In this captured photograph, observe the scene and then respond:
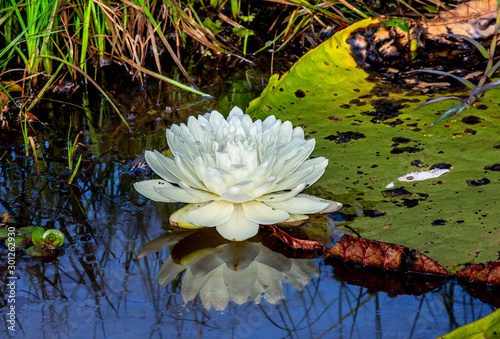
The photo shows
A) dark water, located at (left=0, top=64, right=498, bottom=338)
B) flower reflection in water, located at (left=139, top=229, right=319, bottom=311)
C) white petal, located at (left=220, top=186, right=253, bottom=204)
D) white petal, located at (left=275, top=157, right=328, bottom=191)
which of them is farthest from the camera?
white petal, located at (left=275, top=157, right=328, bottom=191)

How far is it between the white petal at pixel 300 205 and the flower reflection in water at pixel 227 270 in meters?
0.12

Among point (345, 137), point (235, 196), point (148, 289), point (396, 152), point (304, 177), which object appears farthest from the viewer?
point (345, 137)

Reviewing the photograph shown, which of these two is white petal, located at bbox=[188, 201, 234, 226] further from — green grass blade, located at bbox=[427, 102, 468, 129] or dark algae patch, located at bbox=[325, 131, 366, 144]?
green grass blade, located at bbox=[427, 102, 468, 129]

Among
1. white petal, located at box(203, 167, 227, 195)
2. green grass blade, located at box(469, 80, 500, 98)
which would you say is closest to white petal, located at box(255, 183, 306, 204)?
white petal, located at box(203, 167, 227, 195)

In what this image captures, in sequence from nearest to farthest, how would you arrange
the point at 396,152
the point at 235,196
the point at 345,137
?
the point at 235,196
the point at 396,152
the point at 345,137

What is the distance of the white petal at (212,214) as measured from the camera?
1.38m

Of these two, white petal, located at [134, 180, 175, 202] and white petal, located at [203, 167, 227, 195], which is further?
white petal, located at [134, 180, 175, 202]

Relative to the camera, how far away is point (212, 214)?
141 cm

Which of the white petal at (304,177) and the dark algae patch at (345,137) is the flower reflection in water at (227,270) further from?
the dark algae patch at (345,137)

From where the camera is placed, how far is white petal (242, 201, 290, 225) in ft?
4.50

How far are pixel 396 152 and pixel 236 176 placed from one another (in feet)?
1.98

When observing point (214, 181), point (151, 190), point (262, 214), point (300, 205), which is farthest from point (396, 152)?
point (151, 190)

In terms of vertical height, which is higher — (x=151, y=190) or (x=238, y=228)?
(x=151, y=190)

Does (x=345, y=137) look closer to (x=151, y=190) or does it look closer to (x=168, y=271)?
(x=151, y=190)
